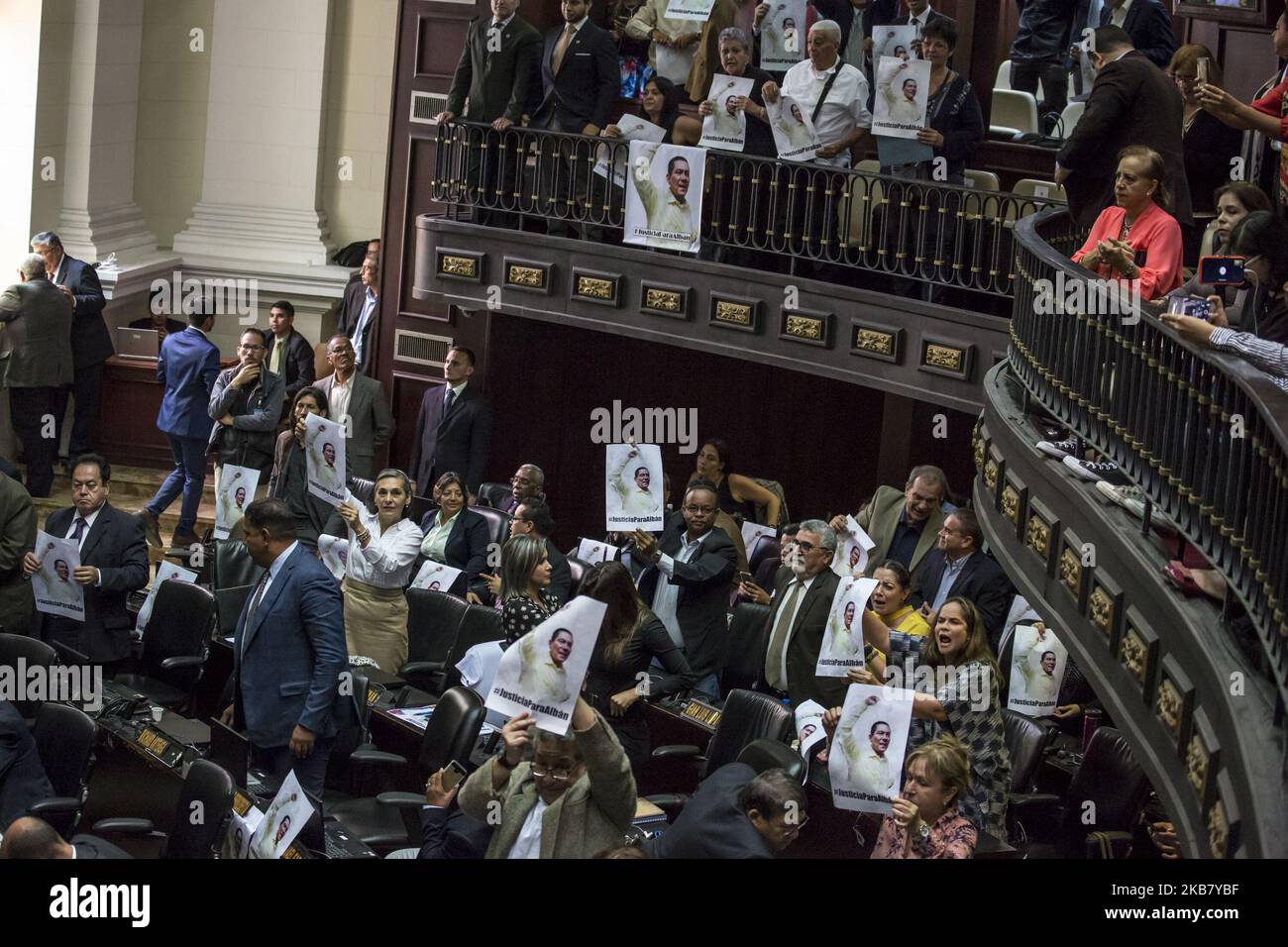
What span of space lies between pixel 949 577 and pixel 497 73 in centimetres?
582

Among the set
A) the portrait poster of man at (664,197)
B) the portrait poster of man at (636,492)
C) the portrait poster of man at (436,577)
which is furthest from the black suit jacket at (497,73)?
the portrait poster of man at (436,577)

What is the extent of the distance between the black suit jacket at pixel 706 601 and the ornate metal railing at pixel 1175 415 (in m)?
1.87

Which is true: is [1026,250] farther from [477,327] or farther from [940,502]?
[477,327]

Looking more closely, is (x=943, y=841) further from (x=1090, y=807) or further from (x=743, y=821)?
(x=1090, y=807)

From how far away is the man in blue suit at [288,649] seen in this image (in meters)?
7.41

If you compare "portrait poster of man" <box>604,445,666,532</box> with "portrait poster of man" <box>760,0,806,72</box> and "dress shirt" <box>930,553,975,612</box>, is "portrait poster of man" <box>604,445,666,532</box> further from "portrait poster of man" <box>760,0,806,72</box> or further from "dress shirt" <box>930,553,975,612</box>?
"portrait poster of man" <box>760,0,806,72</box>

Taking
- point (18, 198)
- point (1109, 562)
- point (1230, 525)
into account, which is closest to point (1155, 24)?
point (1109, 562)

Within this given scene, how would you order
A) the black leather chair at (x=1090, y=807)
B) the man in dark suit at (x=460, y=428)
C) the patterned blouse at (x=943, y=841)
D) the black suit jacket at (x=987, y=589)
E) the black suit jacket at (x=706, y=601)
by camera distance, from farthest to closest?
the man in dark suit at (x=460, y=428) < the black suit jacket at (x=706, y=601) < the black suit jacket at (x=987, y=589) < the black leather chair at (x=1090, y=807) < the patterned blouse at (x=943, y=841)

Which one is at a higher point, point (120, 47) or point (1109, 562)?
point (120, 47)

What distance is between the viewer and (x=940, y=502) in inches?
371

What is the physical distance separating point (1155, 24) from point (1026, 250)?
6.90 ft

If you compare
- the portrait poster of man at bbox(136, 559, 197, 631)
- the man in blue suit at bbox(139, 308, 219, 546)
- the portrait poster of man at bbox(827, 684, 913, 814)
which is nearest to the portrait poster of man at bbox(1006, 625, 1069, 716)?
the portrait poster of man at bbox(827, 684, 913, 814)

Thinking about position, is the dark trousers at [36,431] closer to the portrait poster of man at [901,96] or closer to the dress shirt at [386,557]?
the dress shirt at [386,557]

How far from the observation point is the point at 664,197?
1169cm
